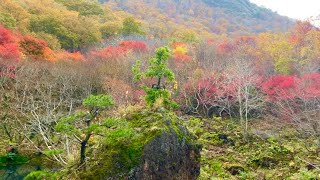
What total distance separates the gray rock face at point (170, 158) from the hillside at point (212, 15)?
6873 cm

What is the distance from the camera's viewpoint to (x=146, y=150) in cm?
574

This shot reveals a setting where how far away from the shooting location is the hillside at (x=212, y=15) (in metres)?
79.8

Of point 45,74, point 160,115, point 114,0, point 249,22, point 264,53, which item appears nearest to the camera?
point 160,115

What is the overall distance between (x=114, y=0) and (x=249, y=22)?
122 ft

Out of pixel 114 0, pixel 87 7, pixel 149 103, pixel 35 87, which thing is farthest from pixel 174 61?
pixel 114 0

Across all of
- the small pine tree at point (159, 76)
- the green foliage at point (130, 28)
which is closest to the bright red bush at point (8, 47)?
the small pine tree at point (159, 76)

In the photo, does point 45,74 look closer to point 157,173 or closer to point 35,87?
point 35,87

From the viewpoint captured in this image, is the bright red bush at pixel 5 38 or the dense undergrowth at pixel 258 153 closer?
the dense undergrowth at pixel 258 153

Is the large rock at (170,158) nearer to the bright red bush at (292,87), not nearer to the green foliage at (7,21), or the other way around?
the bright red bush at (292,87)

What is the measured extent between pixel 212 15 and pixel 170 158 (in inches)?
3520

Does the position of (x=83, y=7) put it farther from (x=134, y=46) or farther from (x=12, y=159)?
(x=12, y=159)

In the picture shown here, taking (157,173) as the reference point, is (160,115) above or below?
above

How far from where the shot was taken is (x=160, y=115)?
642 cm

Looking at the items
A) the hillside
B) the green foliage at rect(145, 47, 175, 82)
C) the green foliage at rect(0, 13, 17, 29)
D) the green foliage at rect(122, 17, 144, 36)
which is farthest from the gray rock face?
the hillside
